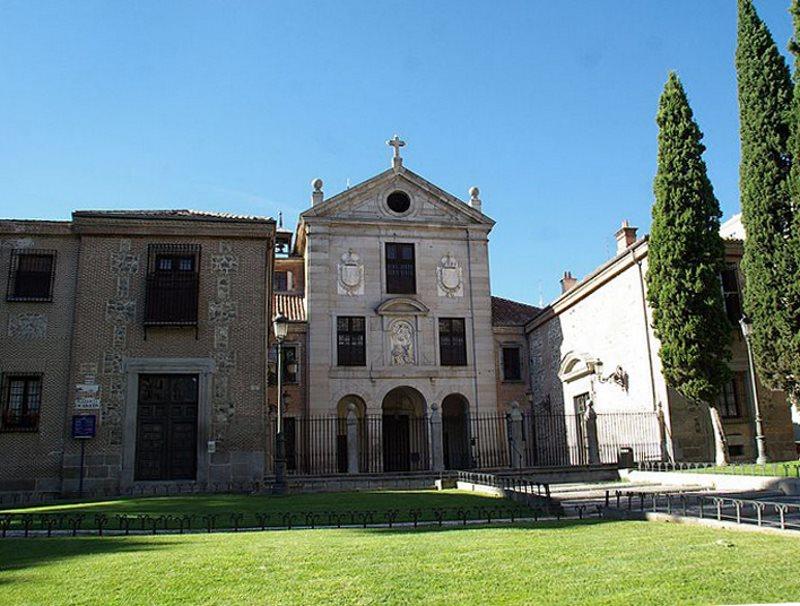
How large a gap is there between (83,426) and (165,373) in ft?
8.22

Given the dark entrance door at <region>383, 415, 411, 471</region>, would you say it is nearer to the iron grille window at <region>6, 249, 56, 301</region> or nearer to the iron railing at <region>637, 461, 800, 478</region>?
the iron railing at <region>637, 461, 800, 478</region>

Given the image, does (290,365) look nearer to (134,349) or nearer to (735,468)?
(134,349)

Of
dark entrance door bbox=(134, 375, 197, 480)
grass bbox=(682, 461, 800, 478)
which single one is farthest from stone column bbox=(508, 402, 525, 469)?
dark entrance door bbox=(134, 375, 197, 480)

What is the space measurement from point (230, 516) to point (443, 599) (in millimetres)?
7293

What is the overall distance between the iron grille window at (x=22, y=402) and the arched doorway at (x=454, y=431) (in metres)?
15.9

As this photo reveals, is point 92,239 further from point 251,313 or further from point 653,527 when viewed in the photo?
point 653,527

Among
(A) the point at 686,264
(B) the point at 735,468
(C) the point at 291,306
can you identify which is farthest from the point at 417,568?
(C) the point at 291,306

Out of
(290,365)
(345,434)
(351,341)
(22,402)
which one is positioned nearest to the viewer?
(22,402)

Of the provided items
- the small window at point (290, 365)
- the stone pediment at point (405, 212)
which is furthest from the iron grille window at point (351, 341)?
the stone pediment at point (405, 212)

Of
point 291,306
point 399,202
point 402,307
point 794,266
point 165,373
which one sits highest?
point 399,202

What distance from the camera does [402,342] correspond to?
29672 mm

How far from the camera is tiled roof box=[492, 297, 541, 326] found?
34031mm

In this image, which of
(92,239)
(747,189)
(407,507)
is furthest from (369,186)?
(407,507)

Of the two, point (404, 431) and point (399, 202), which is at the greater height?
point (399, 202)
